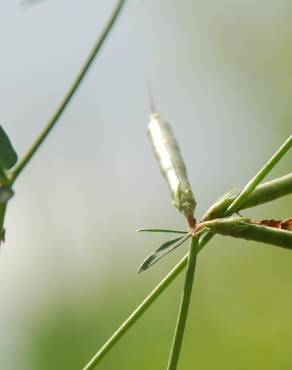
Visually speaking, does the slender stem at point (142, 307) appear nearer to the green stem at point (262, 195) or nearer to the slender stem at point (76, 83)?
the green stem at point (262, 195)

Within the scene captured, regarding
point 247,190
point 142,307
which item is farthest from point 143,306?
point 247,190

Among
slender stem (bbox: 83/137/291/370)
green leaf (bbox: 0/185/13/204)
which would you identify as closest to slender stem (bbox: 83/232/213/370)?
slender stem (bbox: 83/137/291/370)

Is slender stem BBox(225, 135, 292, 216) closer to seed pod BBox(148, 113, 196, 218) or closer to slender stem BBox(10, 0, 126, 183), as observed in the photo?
seed pod BBox(148, 113, 196, 218)

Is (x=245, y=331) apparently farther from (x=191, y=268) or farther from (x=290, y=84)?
(x=191, y=268)

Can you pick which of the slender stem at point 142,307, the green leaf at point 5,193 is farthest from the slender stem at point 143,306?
the green leaf at point 5,193

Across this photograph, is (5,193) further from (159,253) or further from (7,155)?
A: (159,253)

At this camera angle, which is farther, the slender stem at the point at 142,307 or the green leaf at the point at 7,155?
the green leaf at the point at 7,155

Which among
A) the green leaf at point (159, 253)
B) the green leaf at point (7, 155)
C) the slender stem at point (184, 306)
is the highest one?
the green leaf at point (7, 155)

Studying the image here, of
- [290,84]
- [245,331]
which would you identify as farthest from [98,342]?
[290,84]
